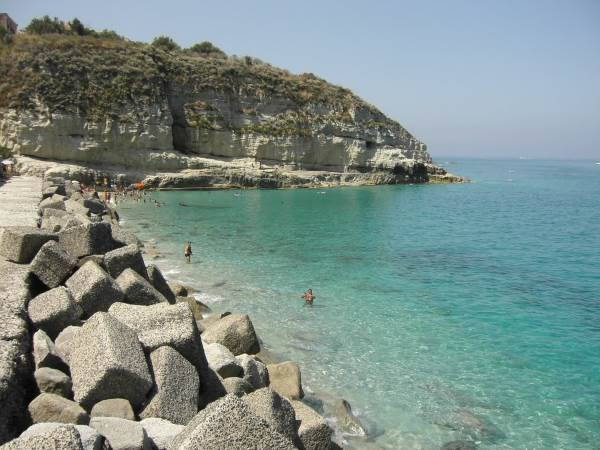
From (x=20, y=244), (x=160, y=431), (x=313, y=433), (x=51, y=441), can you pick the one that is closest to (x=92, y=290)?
(x=20, y=244)

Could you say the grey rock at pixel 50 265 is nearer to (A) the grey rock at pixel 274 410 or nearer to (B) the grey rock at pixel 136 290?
(B) the grey rock at pixel 136 290

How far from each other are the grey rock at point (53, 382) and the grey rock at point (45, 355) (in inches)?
10.9

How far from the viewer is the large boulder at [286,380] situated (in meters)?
11.0

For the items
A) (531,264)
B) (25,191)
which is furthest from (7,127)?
(531,264)

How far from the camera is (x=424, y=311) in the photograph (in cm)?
1866

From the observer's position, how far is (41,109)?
187 ft

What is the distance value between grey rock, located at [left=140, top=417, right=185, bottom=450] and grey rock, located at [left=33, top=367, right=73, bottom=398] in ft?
4.15

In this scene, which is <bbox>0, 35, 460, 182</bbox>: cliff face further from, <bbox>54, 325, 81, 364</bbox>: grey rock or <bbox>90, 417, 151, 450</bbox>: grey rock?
<bbox>90, 417, 151, 450</bbox>: grey rock

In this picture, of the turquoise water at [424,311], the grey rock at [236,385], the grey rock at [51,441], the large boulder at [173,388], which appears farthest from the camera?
the turquoise water at [424,311]

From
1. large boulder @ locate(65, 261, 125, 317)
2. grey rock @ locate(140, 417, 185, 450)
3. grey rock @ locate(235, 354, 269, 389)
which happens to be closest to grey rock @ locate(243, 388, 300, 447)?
grey rock @ locate(140, 417, 185, 450)

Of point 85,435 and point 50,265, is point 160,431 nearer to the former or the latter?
point 85,435

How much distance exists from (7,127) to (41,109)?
4235mm

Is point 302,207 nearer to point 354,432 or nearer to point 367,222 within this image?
point 367,222

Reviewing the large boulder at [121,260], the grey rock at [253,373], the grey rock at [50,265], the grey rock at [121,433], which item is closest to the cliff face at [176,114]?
the large boulder at [121,260]
